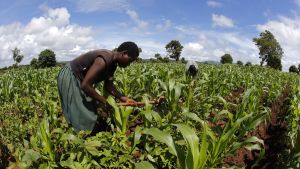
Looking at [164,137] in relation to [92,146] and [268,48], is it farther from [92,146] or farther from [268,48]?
[268,48]

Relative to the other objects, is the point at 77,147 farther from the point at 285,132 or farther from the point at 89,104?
the point at 285,132

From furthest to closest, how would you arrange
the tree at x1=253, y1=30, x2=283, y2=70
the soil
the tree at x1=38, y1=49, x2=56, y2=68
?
1. the tree at x1=253, y1=30, x2=283, y2=70
2. the tree at x1=38, y1=49, x2=56, y2=68
3. the soil

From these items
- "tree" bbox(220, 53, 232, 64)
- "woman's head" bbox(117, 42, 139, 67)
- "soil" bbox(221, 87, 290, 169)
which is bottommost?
"soil" bbox(221, 87, 290, 169)

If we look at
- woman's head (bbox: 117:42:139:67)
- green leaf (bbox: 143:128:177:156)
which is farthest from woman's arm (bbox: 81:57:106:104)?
green leaf (bbox: 143:128:177:156)

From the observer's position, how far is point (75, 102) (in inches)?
136

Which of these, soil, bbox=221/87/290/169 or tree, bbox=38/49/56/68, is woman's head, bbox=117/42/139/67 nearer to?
soil, bbox=221/87/290/169

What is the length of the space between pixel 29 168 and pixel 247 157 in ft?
7.12

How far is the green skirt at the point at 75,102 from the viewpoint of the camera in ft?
11.2

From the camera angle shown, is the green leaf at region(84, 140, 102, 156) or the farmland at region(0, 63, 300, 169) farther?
the green leaf at region(84, 140, 102, 156)

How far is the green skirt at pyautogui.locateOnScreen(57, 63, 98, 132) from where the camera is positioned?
3.43 metres

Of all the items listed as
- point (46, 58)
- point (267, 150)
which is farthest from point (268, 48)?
point (267, 150)

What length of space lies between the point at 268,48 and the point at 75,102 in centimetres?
4874

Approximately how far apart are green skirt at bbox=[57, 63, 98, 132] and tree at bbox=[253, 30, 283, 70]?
47942 millimetres

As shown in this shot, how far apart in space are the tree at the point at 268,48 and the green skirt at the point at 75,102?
157 feet
